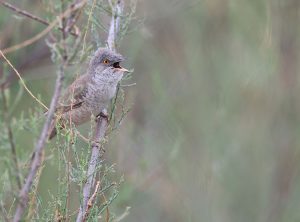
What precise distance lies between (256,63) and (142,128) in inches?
61.4

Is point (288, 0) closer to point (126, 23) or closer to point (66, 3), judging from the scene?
point (126, 23)

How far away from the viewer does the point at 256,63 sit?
596cm

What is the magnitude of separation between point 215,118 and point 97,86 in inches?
64.2

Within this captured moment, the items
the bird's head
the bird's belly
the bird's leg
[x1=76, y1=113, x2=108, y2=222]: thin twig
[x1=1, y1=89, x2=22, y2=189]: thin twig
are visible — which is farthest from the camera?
the bird's belly

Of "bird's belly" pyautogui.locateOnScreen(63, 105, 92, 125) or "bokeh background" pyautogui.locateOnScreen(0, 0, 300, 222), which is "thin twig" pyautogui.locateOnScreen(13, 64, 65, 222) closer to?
"bird's belly" pyautogui.locateOnScreen(63, 105, 92, 125)

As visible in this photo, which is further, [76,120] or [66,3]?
[76,120]

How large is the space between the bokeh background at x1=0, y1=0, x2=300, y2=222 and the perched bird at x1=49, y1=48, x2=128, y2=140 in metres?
0.92

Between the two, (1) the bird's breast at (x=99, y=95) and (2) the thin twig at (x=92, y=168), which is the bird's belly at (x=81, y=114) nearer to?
(1) the bird's breast at (x=99, y=95)

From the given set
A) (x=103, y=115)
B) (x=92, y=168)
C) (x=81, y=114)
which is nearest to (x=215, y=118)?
(x=81, y=114)

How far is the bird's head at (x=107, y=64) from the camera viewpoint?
4207 mm

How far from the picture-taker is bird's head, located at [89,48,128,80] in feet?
13.8

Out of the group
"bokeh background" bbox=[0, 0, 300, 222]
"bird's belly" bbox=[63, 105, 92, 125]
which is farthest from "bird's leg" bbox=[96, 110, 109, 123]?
"bokeh background" bbox=[0, 0, 300, 222]

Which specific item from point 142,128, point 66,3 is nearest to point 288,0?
point 142,128

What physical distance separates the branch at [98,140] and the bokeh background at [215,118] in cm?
129
